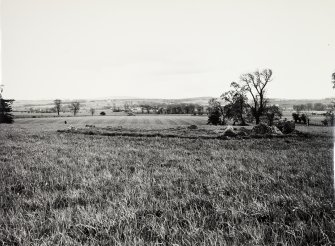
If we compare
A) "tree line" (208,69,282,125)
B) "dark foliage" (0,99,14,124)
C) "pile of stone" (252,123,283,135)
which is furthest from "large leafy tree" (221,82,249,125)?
"dark foliage" (0,99,14,124)

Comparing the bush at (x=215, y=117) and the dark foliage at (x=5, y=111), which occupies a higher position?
the dark foliage at (x=5, y=111)

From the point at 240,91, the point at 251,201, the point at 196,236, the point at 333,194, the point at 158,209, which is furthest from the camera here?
the point at 240,91

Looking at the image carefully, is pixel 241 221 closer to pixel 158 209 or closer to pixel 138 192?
pixel 158 209

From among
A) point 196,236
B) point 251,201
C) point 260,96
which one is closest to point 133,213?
point 196,236

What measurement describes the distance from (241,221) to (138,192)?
8.22 feet

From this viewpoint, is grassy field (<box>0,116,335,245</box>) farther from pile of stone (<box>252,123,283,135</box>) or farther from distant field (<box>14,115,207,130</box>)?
distant field (<box>14,115,207,130</box>)

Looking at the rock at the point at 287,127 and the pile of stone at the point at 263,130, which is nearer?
the pile of stone at the point at 263,130

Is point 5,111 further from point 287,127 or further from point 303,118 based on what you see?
point 303,118

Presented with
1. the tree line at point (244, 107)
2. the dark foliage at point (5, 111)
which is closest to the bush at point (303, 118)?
the tree line at point (244, 107)

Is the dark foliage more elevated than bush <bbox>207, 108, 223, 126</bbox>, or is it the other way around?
the dark foliage

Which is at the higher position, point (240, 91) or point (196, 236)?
point (240, 91)

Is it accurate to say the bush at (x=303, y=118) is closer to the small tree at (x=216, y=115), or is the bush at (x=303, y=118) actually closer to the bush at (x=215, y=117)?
the small tree at (x=216, y=115)

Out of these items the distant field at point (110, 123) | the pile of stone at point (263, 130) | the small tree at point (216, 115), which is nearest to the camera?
the pile of stone at point (263, 130)

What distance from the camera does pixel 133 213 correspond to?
4723 mm
